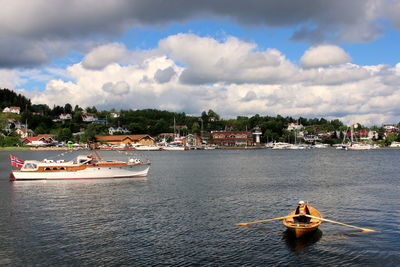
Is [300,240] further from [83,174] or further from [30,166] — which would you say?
[30,166]

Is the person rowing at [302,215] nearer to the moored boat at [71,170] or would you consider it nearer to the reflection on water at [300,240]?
the reflection on water at [300,240]

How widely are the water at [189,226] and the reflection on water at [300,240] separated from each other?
0.22 feet

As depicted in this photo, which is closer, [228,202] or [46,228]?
[46,228]

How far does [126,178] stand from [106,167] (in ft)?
12.7

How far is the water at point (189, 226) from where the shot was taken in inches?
854

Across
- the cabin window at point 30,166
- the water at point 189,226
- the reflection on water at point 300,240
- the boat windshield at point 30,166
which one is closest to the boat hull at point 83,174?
the boat windshield at point 30,166

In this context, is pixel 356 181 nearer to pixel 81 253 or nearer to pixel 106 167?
pixel 106 167

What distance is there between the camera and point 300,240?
24.6 metres

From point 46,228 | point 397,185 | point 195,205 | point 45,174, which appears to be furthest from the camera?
point 45,174

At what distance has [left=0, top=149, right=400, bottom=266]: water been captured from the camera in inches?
854

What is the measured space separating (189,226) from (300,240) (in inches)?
335

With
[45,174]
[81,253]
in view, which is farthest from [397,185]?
[45,174]

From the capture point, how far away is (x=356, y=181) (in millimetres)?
56688

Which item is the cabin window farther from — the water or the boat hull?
the water
